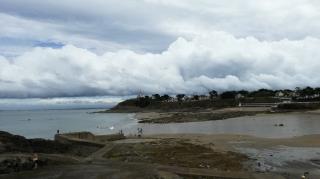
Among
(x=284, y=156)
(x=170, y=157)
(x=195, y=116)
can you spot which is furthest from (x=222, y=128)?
(x=170, y=157)

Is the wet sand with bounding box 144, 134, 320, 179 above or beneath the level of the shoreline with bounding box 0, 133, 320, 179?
beneath

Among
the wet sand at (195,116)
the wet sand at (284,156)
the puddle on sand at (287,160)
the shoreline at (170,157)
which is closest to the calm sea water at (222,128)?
the wet sand at (195,116)

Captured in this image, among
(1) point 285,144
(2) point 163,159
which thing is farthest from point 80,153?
(1) point 285,144

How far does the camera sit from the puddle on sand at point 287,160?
35000 millimetres

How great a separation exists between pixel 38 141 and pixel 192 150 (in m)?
13.5

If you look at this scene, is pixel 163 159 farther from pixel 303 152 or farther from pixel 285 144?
pixel 285 144

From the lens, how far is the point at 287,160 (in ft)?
136

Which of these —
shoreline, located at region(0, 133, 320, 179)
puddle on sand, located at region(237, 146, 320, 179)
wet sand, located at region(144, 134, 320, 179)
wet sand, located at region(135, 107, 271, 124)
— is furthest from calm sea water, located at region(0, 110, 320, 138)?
puddle on sand, located at region(237, 146, 320, 179)

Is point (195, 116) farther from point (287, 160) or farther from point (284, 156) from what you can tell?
point (287, 160)

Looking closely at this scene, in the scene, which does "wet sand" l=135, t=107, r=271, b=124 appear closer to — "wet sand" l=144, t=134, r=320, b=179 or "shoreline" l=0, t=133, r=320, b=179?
"wet sand" l=144, t=134, r=320, b=179

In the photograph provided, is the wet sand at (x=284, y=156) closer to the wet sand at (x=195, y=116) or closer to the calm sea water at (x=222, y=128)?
the calm sea water at (x=222, y=128)

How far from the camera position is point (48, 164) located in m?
33.0

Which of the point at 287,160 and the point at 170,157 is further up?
the point at 170,157

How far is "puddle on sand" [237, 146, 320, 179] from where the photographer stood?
35.0m
